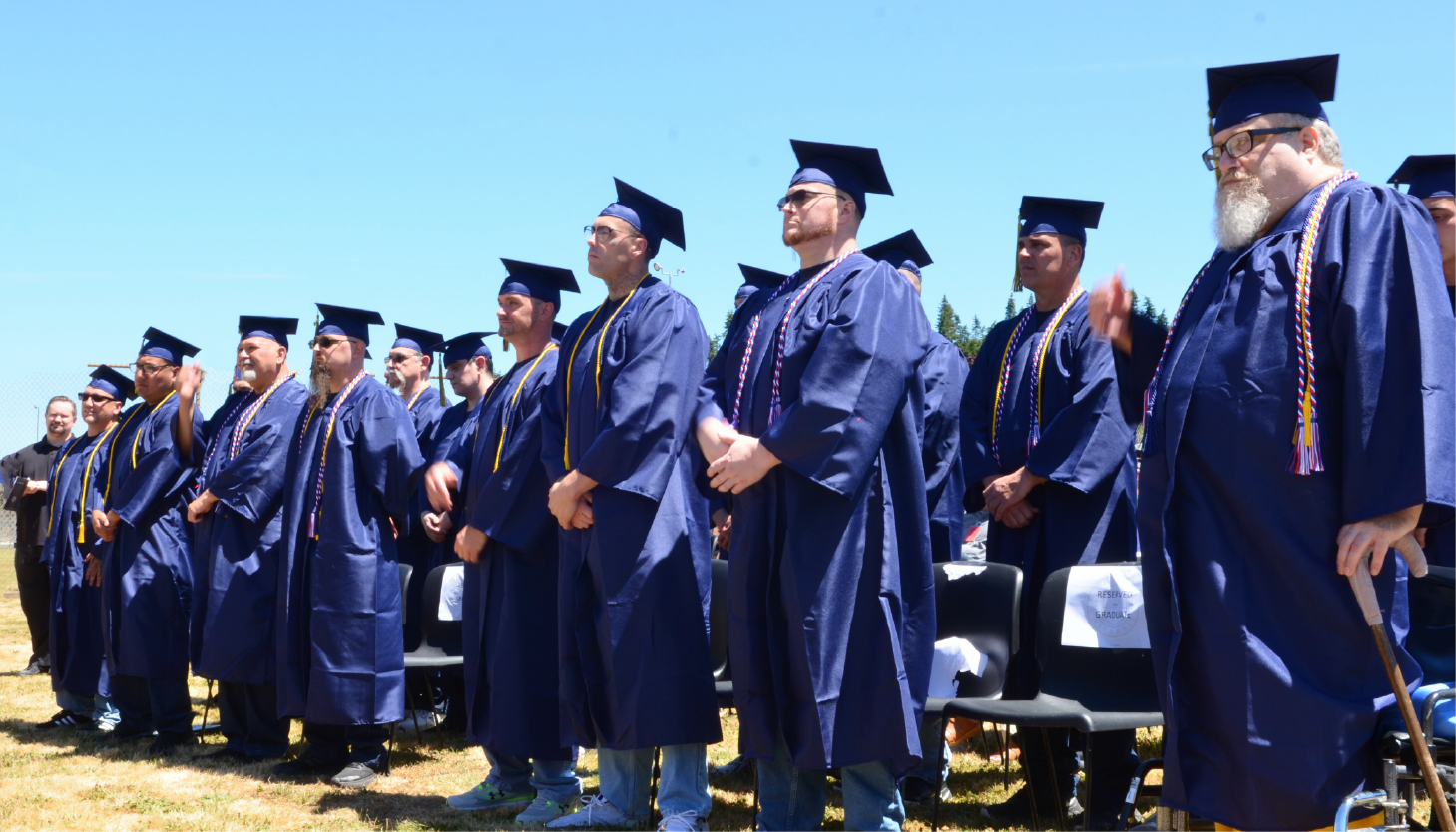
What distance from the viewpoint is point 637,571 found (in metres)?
4.67

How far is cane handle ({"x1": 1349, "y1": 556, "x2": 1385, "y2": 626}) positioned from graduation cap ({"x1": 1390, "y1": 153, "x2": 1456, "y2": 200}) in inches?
119

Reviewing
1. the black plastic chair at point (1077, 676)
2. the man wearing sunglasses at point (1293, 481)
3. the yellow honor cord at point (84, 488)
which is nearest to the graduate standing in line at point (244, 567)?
the yellow honor cord at point (84, 488)

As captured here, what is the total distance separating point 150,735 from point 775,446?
5232 mm

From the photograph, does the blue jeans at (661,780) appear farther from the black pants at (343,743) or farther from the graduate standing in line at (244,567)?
the graduate standing in line at (244,567)

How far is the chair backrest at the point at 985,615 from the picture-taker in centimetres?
480

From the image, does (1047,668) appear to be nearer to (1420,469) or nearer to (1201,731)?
(1201,731)

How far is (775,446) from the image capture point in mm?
3992

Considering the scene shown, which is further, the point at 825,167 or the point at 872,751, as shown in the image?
the point at 825,167

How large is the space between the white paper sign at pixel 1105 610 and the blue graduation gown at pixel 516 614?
1993 millimetres

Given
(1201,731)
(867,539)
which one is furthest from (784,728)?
(1201,731)

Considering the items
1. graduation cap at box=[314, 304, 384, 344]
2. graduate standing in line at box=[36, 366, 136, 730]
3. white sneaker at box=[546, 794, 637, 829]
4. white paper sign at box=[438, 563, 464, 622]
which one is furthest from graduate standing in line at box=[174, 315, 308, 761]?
white sneaker at box=[546, 794, 637, 829]

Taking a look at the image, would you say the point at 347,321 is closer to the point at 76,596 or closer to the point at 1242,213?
the point at 76,596

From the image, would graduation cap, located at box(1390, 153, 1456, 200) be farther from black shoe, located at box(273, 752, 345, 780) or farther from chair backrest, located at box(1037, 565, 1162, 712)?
black shoe, located at box(273, 752, 345, 780)

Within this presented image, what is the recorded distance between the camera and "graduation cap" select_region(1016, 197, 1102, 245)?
5.62 m
